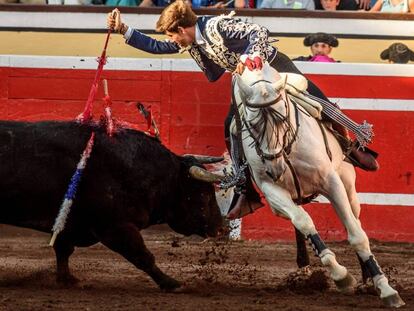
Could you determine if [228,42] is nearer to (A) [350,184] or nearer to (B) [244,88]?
(B) [244,88]

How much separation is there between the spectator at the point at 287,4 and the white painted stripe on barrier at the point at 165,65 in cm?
113

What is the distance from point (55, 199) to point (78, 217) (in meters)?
0.17

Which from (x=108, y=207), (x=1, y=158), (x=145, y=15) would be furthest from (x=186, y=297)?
(x=145, y=15)

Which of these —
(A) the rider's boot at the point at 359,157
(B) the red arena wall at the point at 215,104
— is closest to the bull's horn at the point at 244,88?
(A) the rider's boot at the point at 359,157

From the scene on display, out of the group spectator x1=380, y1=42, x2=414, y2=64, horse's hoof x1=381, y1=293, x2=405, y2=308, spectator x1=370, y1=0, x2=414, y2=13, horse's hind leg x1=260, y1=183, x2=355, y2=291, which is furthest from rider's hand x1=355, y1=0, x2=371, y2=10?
horse's hoof x1=381, y1=293, x2=405, y2=308

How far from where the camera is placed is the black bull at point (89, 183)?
6621 mm

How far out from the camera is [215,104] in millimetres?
9266

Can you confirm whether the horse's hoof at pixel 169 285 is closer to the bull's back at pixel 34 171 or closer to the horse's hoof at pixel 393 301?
the bull's back at pixel 34 171

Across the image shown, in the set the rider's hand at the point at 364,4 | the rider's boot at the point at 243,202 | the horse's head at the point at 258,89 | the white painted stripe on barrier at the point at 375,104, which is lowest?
the rider's boot at the point at 243,202

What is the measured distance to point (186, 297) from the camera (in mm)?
6559

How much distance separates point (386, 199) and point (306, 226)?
2.89 metres

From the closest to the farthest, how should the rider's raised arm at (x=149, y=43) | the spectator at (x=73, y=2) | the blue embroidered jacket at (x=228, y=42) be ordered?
the blue embroidered jacket at (x=228, y=42), the rider's raised arm at (x=149, y=43), the spectator at (x=73, y=2)

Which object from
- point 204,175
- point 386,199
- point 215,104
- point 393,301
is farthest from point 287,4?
point 393,301

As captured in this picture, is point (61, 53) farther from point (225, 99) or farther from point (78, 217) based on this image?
point (78, 217)
